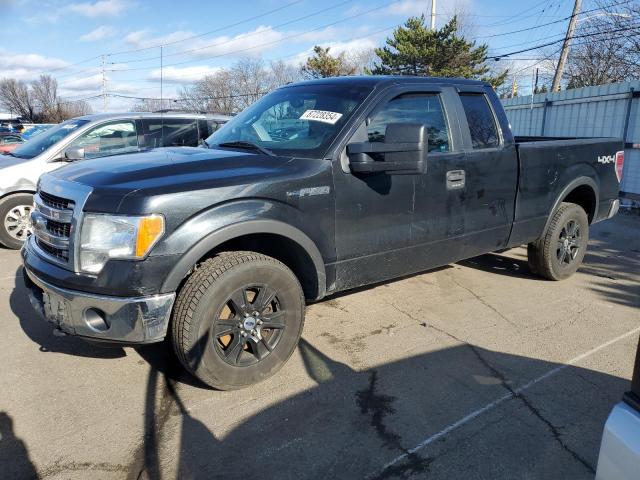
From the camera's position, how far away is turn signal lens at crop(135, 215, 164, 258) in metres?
2.64

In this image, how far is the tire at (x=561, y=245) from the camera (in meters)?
5.07

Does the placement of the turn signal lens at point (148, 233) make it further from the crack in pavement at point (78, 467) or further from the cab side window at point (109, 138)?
the cab side window at point (109, 138)

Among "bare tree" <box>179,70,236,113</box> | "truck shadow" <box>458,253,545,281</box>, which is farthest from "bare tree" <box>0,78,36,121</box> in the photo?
"truck shadow" <box>458,253,545,281</box>

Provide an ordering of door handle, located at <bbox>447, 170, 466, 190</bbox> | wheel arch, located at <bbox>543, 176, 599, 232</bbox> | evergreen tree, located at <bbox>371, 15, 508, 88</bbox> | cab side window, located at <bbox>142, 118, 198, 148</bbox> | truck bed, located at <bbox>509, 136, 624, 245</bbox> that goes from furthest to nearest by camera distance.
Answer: evergreen tree, located at <bbox>371, 15, 508, 88</bbox> → cab side window, located at <bbox>142, 118, 198, 148</bbox> → wheel arch, located at <bbox>543, 176, 599, 232</bbox> → truck bed, located at <bbox>509, 136, 624, 245</bbox> → door handle, located at <bbox>447, 170, 466, 190</bbox>

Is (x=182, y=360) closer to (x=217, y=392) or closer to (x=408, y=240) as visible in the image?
(x=217, y=392)

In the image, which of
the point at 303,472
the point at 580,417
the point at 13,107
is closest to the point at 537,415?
the point at 580,417

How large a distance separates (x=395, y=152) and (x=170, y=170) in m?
1.45

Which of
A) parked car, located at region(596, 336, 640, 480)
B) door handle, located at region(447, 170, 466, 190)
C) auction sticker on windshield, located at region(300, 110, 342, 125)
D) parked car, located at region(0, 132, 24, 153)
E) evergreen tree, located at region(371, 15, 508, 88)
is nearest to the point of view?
parked car, located at region(596, 336, 640, 480)

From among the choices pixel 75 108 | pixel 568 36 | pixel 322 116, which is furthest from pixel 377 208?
pixel 75 108

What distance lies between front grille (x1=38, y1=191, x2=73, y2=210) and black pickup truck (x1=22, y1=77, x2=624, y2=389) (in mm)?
14

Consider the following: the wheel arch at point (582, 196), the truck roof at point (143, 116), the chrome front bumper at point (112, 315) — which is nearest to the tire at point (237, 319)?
the chrome front bumper at point (112, 315)

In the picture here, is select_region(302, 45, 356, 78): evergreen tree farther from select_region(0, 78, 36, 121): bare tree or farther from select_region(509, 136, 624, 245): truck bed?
select_region(0, 78, 36, 121): bare tree

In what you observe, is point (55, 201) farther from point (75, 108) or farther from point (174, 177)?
point (75, 108)

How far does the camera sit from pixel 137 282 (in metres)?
2.67
